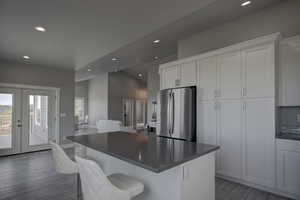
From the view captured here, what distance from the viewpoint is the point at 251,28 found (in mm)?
3291

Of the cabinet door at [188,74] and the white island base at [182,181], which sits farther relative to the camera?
the cabinet door at [188,74]

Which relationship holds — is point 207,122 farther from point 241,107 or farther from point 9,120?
point 9,120

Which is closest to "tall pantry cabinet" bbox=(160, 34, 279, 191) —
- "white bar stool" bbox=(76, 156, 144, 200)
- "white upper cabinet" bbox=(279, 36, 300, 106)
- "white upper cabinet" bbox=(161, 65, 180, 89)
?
"white upper cabinet" bbox=(279, 36, 300, 106)

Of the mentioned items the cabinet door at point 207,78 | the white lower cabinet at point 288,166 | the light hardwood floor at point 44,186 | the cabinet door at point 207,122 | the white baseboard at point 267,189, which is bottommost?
the light hardwood floor at point 44,186

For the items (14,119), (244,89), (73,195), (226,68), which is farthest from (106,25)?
(14,119)

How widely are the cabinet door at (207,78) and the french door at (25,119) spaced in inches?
198

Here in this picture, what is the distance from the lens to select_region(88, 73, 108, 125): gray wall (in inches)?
402

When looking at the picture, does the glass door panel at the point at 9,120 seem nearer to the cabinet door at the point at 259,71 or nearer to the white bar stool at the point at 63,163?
the white bar stool at the point at 63,163

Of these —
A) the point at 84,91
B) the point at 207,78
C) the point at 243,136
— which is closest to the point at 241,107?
the point at 243,136

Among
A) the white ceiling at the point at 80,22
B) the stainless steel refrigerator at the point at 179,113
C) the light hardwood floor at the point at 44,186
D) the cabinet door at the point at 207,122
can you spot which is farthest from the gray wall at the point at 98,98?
the cabinet door at the point at 207,122

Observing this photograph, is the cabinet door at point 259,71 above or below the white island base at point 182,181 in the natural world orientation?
above

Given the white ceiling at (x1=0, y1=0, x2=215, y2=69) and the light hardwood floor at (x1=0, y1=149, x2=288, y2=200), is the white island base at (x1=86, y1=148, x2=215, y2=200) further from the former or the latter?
the white ceiling at (x1=0, y1=0, x2=215, y2=69)

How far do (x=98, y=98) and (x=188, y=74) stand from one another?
8.43 m

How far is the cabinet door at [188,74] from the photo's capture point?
3.53 meters
